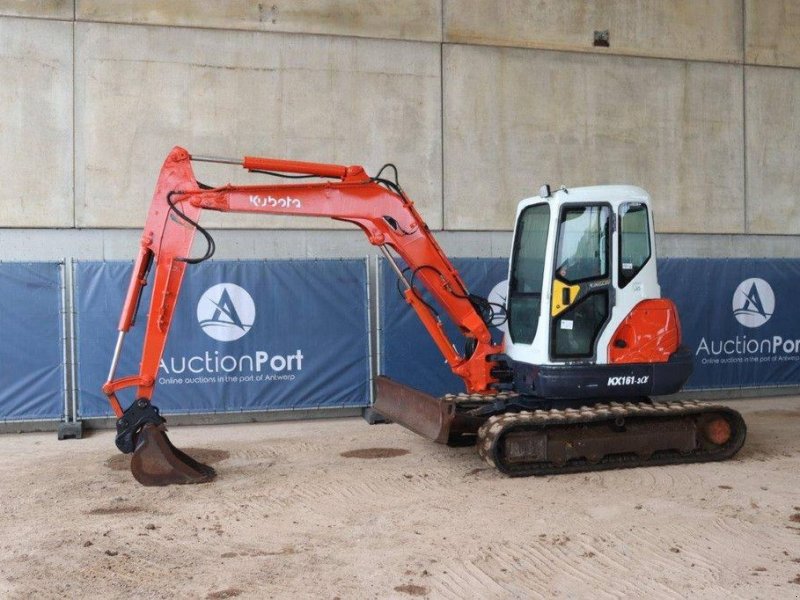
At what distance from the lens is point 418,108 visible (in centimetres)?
1128

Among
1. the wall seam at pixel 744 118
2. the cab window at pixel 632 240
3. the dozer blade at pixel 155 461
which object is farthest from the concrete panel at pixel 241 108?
the wall seam at pixel 744 118

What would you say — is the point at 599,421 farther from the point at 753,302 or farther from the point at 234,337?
the point at 753,302

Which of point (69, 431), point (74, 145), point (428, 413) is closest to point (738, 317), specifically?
point (428, 413)

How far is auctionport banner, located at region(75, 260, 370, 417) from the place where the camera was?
9.87 metres

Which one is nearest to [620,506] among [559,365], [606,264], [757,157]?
[559,365]

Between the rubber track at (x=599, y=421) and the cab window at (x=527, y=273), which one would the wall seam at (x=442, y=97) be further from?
the rubber track at (x=599, y=421)

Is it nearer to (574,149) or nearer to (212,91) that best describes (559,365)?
(574,149)

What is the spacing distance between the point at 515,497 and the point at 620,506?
33.1 inches

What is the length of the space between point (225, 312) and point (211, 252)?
3099 millimetres

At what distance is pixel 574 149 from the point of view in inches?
466

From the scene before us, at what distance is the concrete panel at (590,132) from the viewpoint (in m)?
11.5

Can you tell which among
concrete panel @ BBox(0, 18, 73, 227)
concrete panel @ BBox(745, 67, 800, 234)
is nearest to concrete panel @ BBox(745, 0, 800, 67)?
concrete panel @ BBox(745, 67, 800, 234)

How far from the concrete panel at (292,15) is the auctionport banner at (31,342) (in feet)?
11.5

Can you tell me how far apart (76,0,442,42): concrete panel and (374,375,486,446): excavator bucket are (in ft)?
17.2
